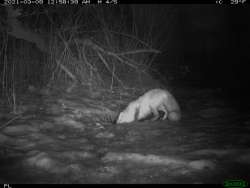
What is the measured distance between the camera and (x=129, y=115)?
15.6ft

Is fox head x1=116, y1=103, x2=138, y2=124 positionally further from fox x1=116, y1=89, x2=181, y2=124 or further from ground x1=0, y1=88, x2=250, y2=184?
ground x1=0, y1=88, x2=250, y2=184

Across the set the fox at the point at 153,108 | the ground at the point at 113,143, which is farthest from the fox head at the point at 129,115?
the ground at the point at 113,143

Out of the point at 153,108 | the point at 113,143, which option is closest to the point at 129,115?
the point at 153,108

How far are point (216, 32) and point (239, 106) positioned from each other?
289 centimetres

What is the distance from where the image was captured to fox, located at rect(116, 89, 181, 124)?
476cm

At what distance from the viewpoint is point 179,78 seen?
710cm

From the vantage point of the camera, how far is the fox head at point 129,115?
4.71m

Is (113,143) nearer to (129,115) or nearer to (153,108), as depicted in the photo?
(129,115)

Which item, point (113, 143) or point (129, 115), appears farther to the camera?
point (129, 115)

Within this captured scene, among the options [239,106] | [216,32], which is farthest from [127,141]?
[216,32]

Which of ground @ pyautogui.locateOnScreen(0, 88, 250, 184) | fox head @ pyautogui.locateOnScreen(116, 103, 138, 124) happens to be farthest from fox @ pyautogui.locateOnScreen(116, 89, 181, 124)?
ground @ pyautogui.locateOnScreen(0, 88, 250, 184)

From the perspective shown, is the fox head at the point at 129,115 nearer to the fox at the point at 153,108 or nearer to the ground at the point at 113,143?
the fox at the point at 153,108

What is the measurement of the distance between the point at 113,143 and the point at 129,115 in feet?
2.96

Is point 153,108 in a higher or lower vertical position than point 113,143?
higher
